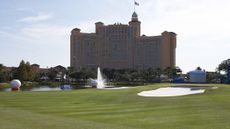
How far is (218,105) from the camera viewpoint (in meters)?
24.6

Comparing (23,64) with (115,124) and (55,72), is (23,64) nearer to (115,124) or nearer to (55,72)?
(55,72)

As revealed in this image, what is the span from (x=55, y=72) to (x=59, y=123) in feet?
558

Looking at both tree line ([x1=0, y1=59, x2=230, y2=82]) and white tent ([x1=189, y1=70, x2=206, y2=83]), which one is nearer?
white tent ([x1=189, y1=70, x2=206, y2=83])

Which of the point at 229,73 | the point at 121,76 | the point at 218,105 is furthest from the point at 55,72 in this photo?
the point at 218,105

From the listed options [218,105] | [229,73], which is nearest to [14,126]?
[218,105]

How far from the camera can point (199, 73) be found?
89562 millimetres

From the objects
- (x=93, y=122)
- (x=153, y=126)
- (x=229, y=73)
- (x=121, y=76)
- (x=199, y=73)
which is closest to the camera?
(x=153, y=126)

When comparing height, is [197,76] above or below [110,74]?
below

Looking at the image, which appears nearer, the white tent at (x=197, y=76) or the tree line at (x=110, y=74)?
the white tent at (x=197, y=76)

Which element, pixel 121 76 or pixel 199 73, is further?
pixel 121 76

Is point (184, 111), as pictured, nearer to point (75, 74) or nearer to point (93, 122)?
point (93, 122)

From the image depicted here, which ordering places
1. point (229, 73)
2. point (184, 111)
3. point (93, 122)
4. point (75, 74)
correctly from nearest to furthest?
point (93, 122), point (184, 111), point (229, 73), point (75, 74)

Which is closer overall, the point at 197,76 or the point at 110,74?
the point at 197,76

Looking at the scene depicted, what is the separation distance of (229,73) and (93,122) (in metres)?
62.6
